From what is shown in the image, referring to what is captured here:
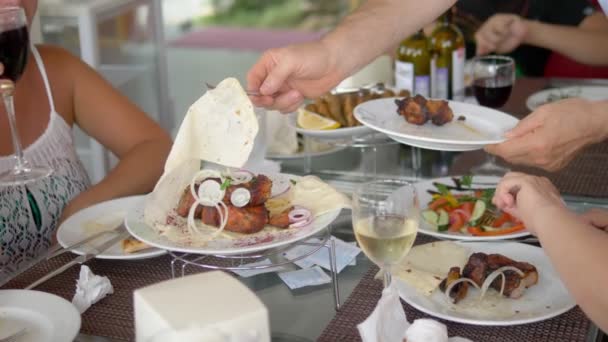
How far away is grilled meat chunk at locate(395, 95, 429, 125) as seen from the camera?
1.71 m

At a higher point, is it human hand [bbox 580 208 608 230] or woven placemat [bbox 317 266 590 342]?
human hand [bbox 580 208 608 230]

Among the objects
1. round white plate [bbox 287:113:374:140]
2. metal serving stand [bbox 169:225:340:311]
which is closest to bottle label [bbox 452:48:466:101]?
round white plate [bbox 287:113:374:140]

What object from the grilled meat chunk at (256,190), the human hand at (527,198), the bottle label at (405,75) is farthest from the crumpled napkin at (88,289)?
the bottle label at (405,75)

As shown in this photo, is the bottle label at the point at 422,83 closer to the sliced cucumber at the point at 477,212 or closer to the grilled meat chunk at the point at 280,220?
the sliced cucumber at the point at 477,212

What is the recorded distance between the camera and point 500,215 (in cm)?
155

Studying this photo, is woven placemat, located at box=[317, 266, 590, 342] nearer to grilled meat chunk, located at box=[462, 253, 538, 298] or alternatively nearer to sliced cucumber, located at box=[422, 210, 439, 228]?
grilled meat chunk, located at box=[462, 253, 538, 298]

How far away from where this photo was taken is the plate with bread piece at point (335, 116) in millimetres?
1877

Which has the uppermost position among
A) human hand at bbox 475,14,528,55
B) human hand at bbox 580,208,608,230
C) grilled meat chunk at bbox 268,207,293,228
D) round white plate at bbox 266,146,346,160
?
human hand at bbox 475,14,528,55

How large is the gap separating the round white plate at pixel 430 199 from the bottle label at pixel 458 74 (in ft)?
1.41

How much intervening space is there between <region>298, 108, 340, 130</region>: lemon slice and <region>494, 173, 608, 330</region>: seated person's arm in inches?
26.7

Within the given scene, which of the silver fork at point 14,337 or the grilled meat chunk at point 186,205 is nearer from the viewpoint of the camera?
the silver fork at point 14,337

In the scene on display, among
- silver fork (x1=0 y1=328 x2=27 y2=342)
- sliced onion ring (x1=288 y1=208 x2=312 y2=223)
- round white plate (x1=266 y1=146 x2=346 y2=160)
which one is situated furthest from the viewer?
round white plate (x1=266 y1=146 x2=346 y2=160)

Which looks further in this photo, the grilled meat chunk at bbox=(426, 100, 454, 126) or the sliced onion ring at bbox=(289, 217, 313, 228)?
the grilled meat chunk at bbox=(426, 100, 454, 126)

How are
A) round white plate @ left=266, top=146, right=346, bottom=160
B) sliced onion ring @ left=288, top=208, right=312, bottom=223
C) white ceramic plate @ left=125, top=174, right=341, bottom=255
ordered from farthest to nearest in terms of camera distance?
round white plate @ left=266, top=146, right=346, bottom=160
sliced onion ring @ left=288, top=208, right=312, bottom=223
white ceramic plate @ left=125, top=174, right=341, bottom=255
